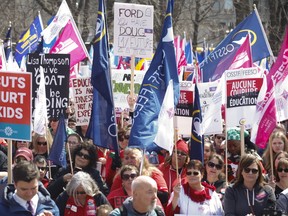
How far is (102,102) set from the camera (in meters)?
11.8

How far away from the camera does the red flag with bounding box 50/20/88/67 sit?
16906 millimetres

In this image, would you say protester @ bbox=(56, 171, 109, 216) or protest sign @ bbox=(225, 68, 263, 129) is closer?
protester @ bbox=(56, 171, 109, 216)

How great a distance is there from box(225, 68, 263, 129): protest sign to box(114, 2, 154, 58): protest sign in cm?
148

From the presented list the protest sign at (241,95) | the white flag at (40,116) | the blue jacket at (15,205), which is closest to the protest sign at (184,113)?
the protest sign at (241,95)

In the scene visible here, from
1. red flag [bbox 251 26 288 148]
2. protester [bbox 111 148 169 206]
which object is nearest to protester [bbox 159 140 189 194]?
protester [bbox 111 148 169 206]

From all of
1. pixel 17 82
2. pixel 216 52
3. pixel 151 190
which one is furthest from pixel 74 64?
pixel 151 190

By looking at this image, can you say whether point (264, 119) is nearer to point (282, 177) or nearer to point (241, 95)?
point (241, 95)

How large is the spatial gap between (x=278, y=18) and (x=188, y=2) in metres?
5.83

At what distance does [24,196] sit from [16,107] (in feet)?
5.12

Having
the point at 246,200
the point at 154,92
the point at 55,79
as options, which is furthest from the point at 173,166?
the point at 55,79

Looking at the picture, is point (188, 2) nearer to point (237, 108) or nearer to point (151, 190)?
point (237, 108)

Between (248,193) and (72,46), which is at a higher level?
(72,46)

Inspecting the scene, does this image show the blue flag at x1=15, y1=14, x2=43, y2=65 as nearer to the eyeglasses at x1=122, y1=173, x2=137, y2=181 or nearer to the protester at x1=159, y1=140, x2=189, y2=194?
the protester at x1=159, y1=140, x2=189, y2=194

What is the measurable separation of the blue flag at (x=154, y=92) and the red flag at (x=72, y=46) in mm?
5220
